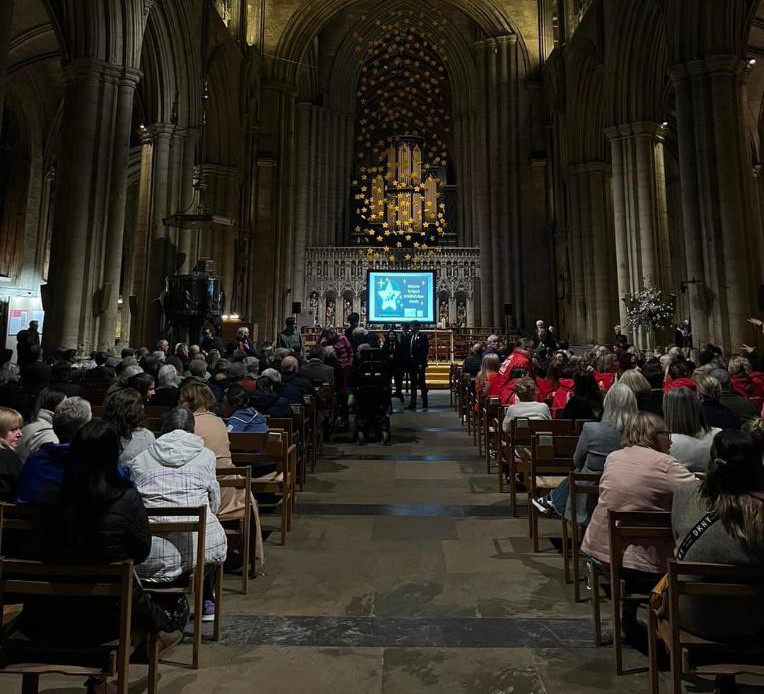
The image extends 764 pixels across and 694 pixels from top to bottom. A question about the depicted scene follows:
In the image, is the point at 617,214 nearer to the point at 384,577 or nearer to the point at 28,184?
the point at 384,577

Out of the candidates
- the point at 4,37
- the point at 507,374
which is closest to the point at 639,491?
the point at 507,374

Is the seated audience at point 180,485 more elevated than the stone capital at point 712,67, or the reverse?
the stone capital at point 712,67

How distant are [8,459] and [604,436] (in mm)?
3254

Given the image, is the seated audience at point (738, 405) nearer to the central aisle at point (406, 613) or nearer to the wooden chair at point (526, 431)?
the wooden chair at point (526, 431)

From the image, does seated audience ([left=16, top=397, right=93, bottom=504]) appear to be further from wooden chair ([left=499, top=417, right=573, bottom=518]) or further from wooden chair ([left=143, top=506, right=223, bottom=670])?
wooden chair ([left=499, top=417, right=573, bottom=518])

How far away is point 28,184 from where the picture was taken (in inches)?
766

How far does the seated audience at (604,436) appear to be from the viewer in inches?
126

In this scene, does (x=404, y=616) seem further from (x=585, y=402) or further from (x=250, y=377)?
(x=250, y=377)

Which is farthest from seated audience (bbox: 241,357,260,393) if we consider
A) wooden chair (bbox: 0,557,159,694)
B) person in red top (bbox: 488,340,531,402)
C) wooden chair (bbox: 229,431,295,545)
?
wooden chair (bbox: 0,557,159,694)

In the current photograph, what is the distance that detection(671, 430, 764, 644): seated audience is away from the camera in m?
1.80

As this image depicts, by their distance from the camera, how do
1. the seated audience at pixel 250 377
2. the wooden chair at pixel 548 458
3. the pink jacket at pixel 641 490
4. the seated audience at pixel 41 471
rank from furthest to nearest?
the seated audience at pixel 250 377
the wooden chair at pixel 548 458
the pink jacket at pixel 641 490
the seated audience at pixel 41 471

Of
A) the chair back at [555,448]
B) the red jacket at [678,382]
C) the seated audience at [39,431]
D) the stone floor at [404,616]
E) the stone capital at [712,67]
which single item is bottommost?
the stone floor at [404,616]

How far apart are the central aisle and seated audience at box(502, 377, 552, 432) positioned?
877 mm

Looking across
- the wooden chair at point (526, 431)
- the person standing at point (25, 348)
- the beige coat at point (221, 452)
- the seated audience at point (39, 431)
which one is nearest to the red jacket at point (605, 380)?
the wooden chair at point (526, 431)
